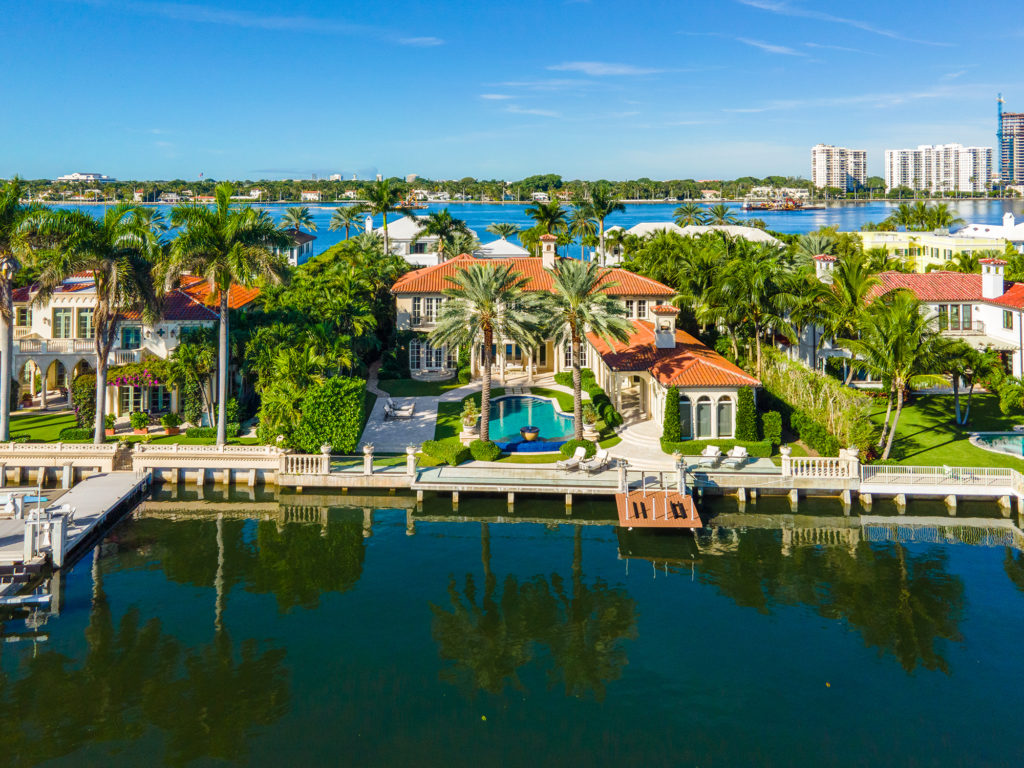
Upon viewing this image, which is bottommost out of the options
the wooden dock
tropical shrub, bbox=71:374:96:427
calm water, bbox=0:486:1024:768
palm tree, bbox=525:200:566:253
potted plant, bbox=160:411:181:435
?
calm water, bbox=0:486:1024:768

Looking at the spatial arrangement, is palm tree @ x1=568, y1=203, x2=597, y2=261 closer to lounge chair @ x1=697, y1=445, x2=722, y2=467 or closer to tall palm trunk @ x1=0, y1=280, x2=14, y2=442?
lounge chair @ x1=697, y1=445, x2=722, y2=467

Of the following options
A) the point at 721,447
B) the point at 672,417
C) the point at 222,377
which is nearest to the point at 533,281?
the point at 672,417

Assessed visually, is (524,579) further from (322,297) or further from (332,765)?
Result: (322,297)

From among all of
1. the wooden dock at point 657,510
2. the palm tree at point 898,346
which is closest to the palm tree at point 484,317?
the wooden dock at point 657,510

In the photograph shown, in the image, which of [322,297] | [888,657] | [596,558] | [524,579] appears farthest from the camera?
[322,297]

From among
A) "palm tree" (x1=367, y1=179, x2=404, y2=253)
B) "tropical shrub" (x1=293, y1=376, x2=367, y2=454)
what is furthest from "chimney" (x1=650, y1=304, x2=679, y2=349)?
"palm tree" (x1=367, y1=179, x2=404, y2=253)

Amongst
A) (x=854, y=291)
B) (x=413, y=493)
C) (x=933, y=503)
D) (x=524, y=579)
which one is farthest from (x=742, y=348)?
(x=524, y=579)

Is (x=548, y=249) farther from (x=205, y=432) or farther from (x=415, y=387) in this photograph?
(x=205, y=432)

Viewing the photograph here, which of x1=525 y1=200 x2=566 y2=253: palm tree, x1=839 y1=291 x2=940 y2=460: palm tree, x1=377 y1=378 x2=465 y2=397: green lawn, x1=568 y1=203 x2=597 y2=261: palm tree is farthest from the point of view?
x1=568 y1=203 x2=597 y2=261: palm tree
